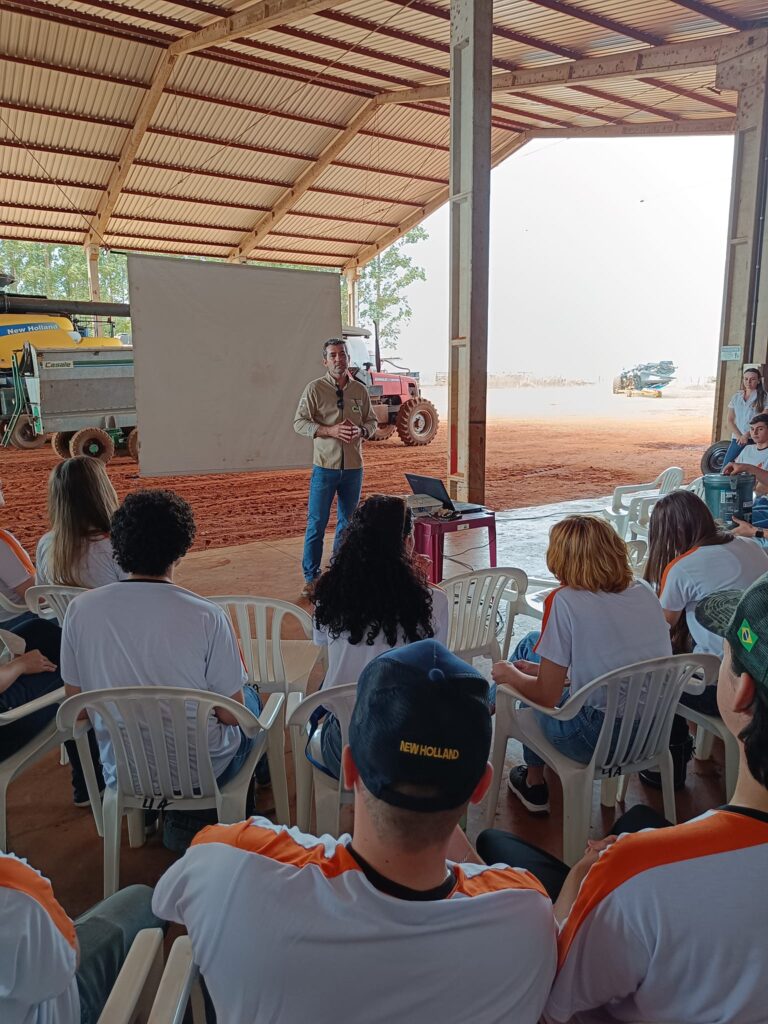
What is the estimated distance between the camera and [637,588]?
2.23 meters

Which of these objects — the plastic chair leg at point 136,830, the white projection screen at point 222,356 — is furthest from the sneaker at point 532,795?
the white projection screen at point 222,356

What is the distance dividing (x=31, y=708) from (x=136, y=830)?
0.54 metres

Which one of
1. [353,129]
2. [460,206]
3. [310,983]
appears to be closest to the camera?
[310,983]

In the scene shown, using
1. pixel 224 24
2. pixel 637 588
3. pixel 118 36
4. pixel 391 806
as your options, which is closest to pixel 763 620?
pixel 391 806

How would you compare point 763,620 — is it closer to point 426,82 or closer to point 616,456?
point 616,456

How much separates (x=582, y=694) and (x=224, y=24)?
10.8 metres

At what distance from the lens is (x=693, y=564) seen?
8.20ft

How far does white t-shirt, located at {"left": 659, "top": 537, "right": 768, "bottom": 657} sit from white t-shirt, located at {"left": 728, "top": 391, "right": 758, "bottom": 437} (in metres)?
6.13

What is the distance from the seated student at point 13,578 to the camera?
280 centimetres

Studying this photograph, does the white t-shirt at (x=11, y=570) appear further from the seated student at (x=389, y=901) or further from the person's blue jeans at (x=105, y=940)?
the seated student at (x=389, y=901)

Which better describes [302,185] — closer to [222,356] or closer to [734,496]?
[222,356]

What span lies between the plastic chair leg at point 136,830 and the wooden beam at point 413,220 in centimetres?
1640

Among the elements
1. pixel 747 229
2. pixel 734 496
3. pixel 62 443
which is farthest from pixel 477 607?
pixel 62 443

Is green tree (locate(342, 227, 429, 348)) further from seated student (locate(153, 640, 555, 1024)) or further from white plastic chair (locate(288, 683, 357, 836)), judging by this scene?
seated student (locate(153, 640, 555, 1024))
